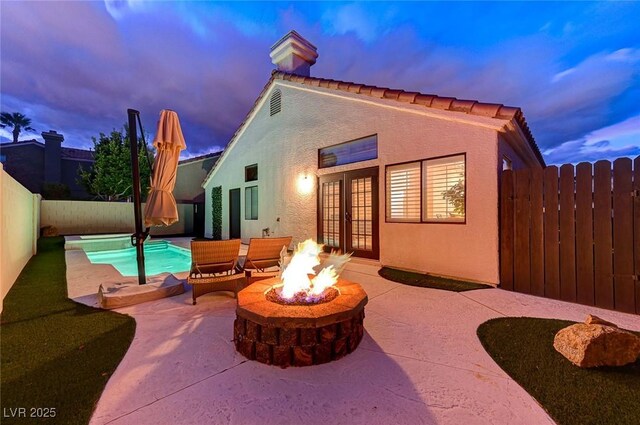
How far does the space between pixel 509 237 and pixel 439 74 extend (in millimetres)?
11913

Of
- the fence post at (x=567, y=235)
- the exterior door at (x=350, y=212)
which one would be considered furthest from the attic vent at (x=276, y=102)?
the fence post at (x=567, y=235)

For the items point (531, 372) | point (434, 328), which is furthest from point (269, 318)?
point (531, 372)

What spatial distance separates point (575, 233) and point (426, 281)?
2.66 m

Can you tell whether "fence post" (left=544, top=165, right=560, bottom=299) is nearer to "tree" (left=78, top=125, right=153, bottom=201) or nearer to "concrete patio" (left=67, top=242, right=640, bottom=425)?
"concrete patio" (left=67, top=242, right=640, bottom=425)

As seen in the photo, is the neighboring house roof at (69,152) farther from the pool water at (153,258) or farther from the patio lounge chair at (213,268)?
the patio lounge chair at (213,268)

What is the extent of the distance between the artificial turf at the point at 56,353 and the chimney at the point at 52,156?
24.6 meters

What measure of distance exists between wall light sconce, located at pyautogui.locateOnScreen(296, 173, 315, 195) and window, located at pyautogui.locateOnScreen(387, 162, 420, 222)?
10.1 ft

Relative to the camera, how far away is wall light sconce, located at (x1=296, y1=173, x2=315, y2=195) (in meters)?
8.98

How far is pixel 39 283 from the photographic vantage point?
534 cm

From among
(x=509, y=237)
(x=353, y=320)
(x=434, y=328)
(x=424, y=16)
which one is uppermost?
(x=424, y=16)

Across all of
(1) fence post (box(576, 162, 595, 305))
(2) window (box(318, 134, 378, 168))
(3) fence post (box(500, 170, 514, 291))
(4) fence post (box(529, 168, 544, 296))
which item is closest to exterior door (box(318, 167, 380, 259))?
(2) window (box(318, 134, 378, 168))

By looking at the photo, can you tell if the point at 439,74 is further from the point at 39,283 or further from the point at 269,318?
the point at 39,283

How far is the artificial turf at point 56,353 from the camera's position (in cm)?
188

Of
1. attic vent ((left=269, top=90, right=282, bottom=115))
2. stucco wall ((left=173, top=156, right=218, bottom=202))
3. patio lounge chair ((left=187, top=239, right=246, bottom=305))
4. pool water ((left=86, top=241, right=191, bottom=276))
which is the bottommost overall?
pool water ((left=86, top=241, right=191, bottom=276))
